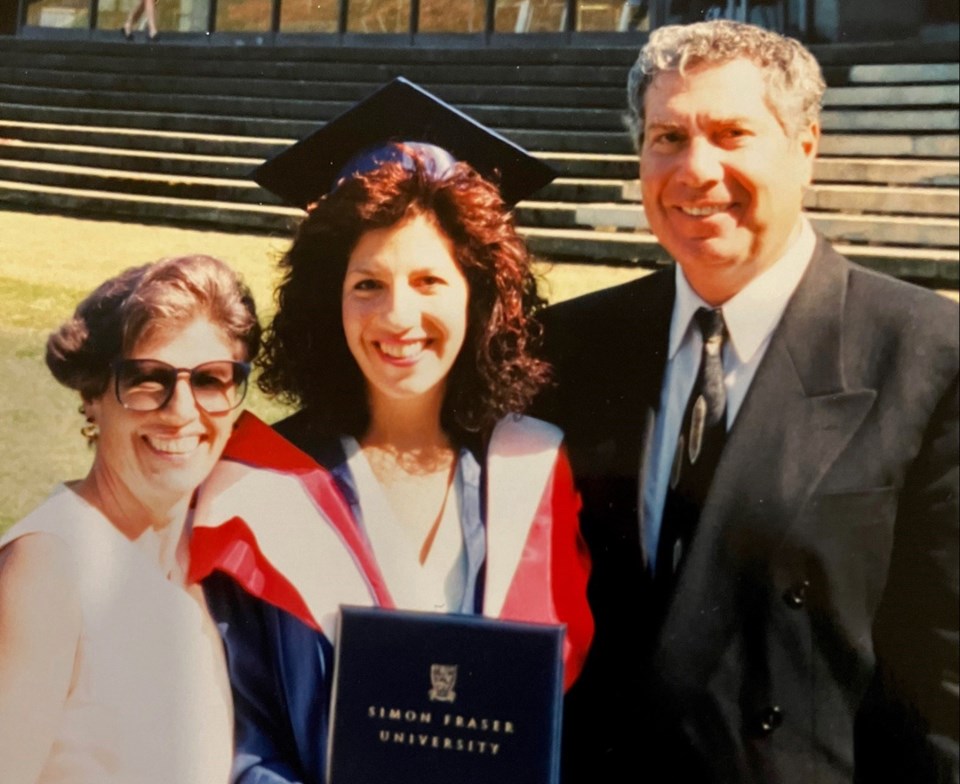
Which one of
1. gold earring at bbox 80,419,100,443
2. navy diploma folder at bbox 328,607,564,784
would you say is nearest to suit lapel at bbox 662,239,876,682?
navy diploma folder at bbox 328,607,564,784

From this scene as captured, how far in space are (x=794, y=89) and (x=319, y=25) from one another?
3.62 ft

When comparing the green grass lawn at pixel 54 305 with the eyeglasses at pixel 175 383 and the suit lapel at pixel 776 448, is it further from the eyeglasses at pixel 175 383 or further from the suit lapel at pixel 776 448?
the suit lapel at pixel 776 448

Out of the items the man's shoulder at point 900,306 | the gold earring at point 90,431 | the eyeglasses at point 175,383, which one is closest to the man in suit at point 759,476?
the man's shoulder at point 900,306

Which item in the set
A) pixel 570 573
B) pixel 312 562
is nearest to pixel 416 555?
pixel 312 562

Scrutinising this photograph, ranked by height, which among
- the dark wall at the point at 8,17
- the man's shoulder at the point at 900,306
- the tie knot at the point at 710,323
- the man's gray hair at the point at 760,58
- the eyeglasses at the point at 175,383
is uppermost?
the dark wall at the point at 8,17

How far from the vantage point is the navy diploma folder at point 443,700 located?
7.41ft

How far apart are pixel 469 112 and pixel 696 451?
91cm

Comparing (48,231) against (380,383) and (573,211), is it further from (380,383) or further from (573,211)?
(573,211)

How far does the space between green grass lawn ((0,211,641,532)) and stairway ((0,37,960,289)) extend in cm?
6

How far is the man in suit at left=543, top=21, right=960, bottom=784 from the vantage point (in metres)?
2.07

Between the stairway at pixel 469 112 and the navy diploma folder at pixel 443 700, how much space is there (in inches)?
34.7

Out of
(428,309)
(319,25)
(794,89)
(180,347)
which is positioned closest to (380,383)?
(428,309)

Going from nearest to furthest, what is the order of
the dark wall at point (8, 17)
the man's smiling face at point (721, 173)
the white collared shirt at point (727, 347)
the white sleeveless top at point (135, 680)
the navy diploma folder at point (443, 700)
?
the man's smiling face at point (721, 173) < the white collared shirt at point (727, 347) < the navy diploma folder at point (443, 700) < the white sleeveless top at point (135, 680) < the dark wall at point (8, 17)

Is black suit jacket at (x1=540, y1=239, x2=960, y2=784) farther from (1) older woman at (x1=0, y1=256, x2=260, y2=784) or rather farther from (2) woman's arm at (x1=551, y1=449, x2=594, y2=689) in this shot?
(1) older woman at (x1=0, y1=256, x2=260, y2=784)
